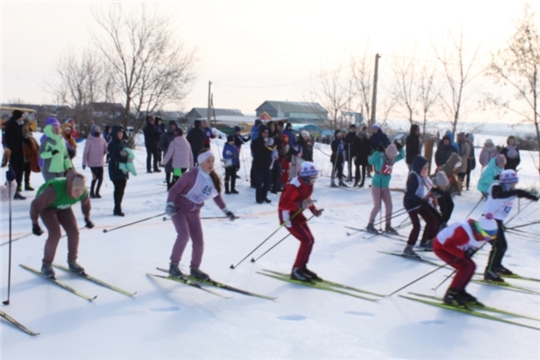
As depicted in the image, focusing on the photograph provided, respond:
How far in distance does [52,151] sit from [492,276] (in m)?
6.77

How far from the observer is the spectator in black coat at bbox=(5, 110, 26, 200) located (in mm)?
10016

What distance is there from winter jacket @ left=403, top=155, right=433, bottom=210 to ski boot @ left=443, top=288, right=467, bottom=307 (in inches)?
97.1

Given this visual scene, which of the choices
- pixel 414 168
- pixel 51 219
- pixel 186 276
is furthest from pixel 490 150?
pixel 51 219

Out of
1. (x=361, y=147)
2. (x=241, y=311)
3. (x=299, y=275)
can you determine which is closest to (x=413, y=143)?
(x=361, y=147)

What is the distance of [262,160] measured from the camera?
1165cm

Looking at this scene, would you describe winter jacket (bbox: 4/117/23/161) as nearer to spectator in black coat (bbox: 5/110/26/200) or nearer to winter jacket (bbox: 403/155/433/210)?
spectator in black coat (bbox: 5/110/26/200)

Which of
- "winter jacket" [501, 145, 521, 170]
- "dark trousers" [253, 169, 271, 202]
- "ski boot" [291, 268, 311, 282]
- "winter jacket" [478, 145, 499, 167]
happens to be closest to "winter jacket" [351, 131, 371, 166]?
"winter jacket" [478, 145, 499, 167]

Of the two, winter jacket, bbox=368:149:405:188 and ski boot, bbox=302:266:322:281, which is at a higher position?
winter jacket, bbox=368:149:405:188

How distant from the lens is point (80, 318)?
4855 mm

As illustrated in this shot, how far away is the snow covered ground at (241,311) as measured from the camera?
444 centimetres

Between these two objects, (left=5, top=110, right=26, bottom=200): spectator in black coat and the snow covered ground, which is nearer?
the snow covered ground

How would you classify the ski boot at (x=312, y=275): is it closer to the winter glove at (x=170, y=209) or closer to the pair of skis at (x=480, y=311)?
the pair of skis at (x=480, y=311)

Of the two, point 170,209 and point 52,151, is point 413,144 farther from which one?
point 170,209

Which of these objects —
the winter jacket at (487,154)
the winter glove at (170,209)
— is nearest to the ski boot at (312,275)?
the winter glove at (170,209)
